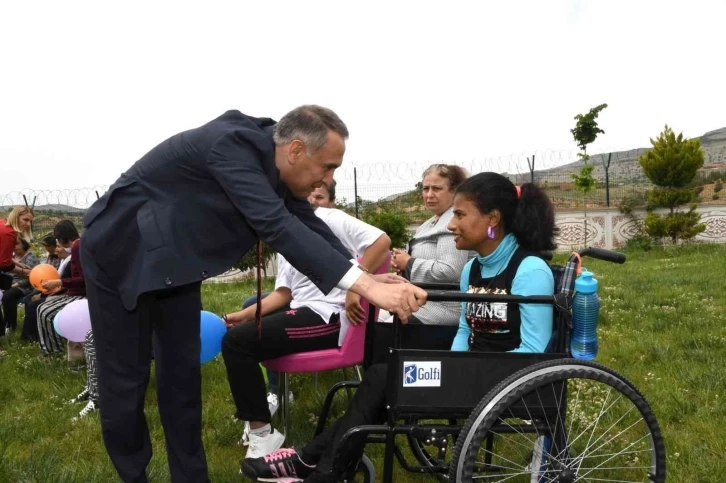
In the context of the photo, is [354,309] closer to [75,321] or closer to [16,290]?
[75,321]

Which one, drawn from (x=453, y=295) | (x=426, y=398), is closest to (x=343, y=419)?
(x=426, y=398)

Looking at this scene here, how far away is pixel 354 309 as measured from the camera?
9.82 feet

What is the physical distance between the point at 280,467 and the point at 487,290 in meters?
1.05

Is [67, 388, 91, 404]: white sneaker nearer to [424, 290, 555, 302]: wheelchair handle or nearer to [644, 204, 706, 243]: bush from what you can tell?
[424, 290, 555, 302]: wheelchair handle

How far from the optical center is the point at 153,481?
2.82m

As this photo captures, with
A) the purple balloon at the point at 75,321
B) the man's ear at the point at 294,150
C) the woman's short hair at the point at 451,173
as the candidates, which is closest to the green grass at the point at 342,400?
the purple balloon at the point at 75,321

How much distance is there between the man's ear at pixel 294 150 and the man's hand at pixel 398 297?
0.52 m

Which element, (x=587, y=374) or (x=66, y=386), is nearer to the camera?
(x=587, y=374)

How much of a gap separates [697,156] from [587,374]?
15.2 metres

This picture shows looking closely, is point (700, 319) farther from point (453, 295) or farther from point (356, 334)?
point (453, 295)

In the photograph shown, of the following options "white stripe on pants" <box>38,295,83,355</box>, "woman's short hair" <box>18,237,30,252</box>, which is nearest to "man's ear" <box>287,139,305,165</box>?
"white stripe on pants" <box>38,295,83,355</box>

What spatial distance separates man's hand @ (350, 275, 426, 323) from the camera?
2002mm

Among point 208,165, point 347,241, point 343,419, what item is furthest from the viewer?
point 347,241

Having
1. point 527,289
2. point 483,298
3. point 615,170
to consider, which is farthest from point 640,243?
point 483,298
